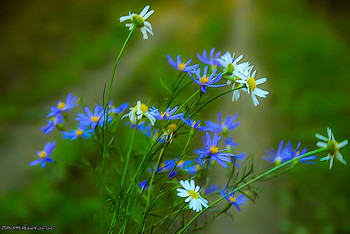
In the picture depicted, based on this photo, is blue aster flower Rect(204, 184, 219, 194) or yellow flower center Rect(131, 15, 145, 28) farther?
blue aster flower Rect(204, 184, 219, 194)

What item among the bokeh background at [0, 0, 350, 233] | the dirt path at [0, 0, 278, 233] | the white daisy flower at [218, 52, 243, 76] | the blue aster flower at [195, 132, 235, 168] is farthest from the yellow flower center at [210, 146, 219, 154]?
the dirt path at [0, 0, 278, 233]

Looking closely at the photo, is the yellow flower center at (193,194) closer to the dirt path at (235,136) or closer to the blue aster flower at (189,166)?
the blue aster flower at (189,166)

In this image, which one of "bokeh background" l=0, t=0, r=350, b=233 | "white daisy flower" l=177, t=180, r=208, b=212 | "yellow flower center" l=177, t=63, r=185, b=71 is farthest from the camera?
"bokeh background" l=0, t=0, r=350, b=233

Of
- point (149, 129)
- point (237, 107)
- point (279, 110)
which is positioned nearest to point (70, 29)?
point (237, 107)

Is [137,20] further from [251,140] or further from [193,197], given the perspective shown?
[251,140]

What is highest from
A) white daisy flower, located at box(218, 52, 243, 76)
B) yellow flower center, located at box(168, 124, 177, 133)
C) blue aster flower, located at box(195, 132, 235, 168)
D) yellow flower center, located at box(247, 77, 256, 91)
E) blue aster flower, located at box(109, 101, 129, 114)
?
blue aster flower, located at box(109, 101, 129, 114)

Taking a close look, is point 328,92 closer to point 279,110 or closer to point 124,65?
point 279,110

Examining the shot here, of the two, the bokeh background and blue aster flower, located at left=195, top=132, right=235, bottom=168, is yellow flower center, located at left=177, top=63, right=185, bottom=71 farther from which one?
the bokeh background

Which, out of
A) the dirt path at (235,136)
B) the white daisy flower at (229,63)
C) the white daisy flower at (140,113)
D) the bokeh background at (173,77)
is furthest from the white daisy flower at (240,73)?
the dirt path at (235,136)

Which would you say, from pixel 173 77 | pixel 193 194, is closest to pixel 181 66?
pixel 193 194
